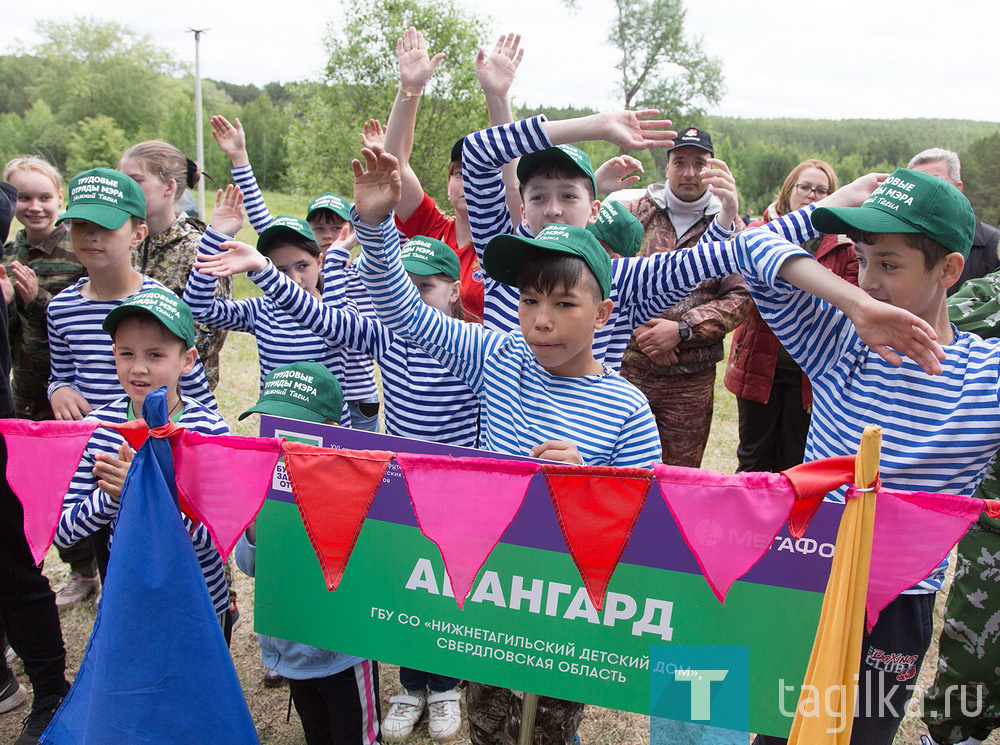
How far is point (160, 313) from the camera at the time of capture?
2.52 metres

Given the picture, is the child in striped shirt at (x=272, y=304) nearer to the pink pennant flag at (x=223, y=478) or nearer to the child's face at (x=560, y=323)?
the pink pennant flag at (x=223, y=478)

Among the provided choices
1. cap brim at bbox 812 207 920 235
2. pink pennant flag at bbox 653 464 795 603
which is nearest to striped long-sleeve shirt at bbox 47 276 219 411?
pink pennant flag at bbox 653 464 795 603

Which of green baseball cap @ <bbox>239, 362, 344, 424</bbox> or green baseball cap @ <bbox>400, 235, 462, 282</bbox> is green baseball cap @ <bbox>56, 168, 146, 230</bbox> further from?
green baseball cap @ <bbox>400, 235, 462, 282</bbox>

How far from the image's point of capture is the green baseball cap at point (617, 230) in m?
2.95

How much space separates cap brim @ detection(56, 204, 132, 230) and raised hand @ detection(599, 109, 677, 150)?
197 cm

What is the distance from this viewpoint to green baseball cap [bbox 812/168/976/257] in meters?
1.92

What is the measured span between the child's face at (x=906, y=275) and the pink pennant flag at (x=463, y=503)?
1.14 m

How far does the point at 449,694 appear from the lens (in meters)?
3.20

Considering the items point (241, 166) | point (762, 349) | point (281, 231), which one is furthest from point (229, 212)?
point (762, 349)

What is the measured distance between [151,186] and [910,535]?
369 centimetres

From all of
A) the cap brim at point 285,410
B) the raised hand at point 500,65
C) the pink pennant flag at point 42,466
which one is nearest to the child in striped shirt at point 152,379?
the cap brim at point 285,410

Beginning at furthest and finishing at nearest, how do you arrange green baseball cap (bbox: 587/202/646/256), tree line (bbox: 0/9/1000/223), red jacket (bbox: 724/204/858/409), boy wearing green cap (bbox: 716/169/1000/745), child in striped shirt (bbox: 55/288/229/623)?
tree line (bbox: 0/9/1000/223)
red jacket (bbox: 724/204/858/409)
green baseball cap (bbox: 587/202/646/256)
child in striped shirt (bbox: 55/288/229/623)
boy wearing green cap (bbox: 716/169/1000/745)

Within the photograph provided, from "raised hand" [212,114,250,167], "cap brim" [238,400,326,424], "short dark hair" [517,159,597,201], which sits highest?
"raised hand" [212,114,250,167]

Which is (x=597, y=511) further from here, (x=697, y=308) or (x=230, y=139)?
(x=230, y=139)
